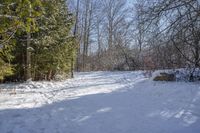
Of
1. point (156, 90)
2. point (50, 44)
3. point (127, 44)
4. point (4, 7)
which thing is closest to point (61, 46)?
point (50, 44)

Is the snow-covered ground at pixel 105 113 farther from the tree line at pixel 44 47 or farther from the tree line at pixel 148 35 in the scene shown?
the tree line at pixel 44 47

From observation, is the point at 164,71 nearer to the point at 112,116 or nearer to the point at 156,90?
the point at 156,90

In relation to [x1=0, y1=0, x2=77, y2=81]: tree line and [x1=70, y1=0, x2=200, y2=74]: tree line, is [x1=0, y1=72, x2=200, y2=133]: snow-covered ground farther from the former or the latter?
[x1=0, y1=0, x2=77, y2=81]: tree line

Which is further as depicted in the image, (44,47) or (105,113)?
(44,47)

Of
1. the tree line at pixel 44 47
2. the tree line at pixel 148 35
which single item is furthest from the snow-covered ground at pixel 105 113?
the tree line at pixel 44 47

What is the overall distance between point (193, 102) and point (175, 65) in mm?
5361

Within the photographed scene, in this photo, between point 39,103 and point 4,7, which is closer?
point 4,7

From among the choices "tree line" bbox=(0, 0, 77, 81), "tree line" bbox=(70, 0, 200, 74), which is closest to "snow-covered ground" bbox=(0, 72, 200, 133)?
"tree line" bbox=(70, 0, 200, 74)

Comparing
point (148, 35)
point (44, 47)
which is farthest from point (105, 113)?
point (44, 47)

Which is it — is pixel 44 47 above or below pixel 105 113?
above

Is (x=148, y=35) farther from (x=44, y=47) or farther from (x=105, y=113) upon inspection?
(x=44, y=47)

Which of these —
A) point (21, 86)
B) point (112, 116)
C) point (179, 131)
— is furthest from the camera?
point (21, 86)

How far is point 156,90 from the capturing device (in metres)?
11.4

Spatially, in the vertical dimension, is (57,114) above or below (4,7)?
below
